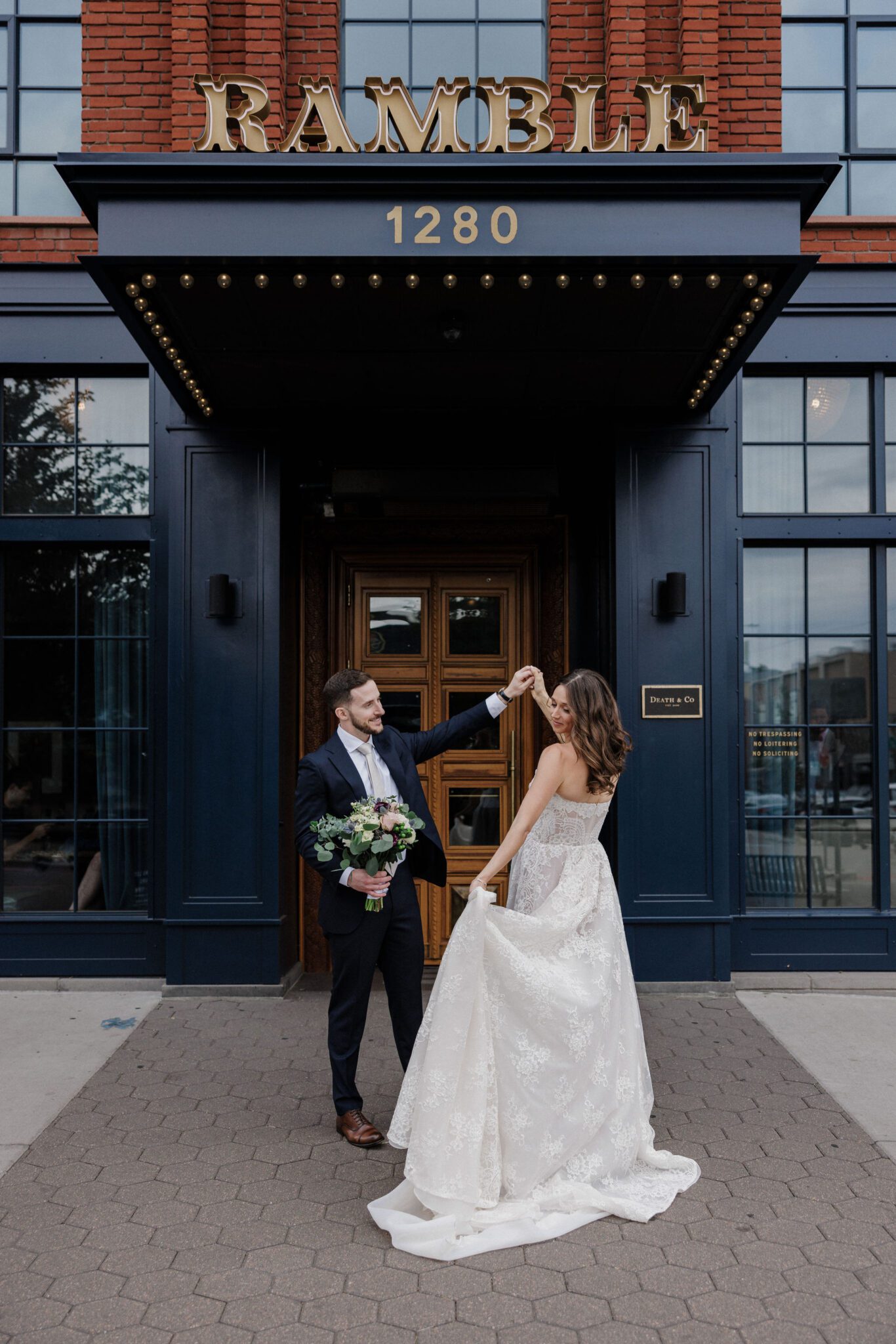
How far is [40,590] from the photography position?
649 centimetres

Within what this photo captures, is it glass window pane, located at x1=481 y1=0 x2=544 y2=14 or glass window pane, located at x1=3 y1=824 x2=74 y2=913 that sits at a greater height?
glass window pane, located at x1=481 y1=0 x2=544 y2=14

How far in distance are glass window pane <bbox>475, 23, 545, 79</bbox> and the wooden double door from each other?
3.59 metres

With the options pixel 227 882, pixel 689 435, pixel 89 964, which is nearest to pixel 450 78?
pixel 689 435

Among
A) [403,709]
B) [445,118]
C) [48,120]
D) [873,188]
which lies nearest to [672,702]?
[403,709]

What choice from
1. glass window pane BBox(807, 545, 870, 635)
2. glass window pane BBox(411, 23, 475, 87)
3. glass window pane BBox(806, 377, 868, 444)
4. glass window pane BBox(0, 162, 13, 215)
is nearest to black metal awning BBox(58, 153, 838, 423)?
glass window pane BBox(806, 377, 868, 444)

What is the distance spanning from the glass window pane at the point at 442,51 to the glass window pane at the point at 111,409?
121 inches

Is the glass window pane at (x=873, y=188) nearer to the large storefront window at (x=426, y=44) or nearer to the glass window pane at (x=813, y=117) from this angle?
the glass window pane at (x=813, y=117)

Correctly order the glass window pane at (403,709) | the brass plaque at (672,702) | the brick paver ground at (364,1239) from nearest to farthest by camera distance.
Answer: the brick paver ground at (364,1239), the brass plaque at (672,702), the glass window pane at (403,709)

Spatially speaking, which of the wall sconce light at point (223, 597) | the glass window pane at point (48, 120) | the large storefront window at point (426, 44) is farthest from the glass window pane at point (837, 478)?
the glass window pane at point (48, 120)

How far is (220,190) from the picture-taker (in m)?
4.20

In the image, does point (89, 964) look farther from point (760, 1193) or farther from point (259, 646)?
point (760, 1193)

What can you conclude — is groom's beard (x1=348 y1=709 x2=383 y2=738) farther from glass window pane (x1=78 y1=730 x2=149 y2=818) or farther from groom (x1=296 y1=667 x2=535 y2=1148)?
glass window pane (x1=78 y1=730 x2=149 y2=818)

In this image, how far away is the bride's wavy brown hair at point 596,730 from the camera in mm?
3832

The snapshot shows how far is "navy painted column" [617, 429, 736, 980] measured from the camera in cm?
603
